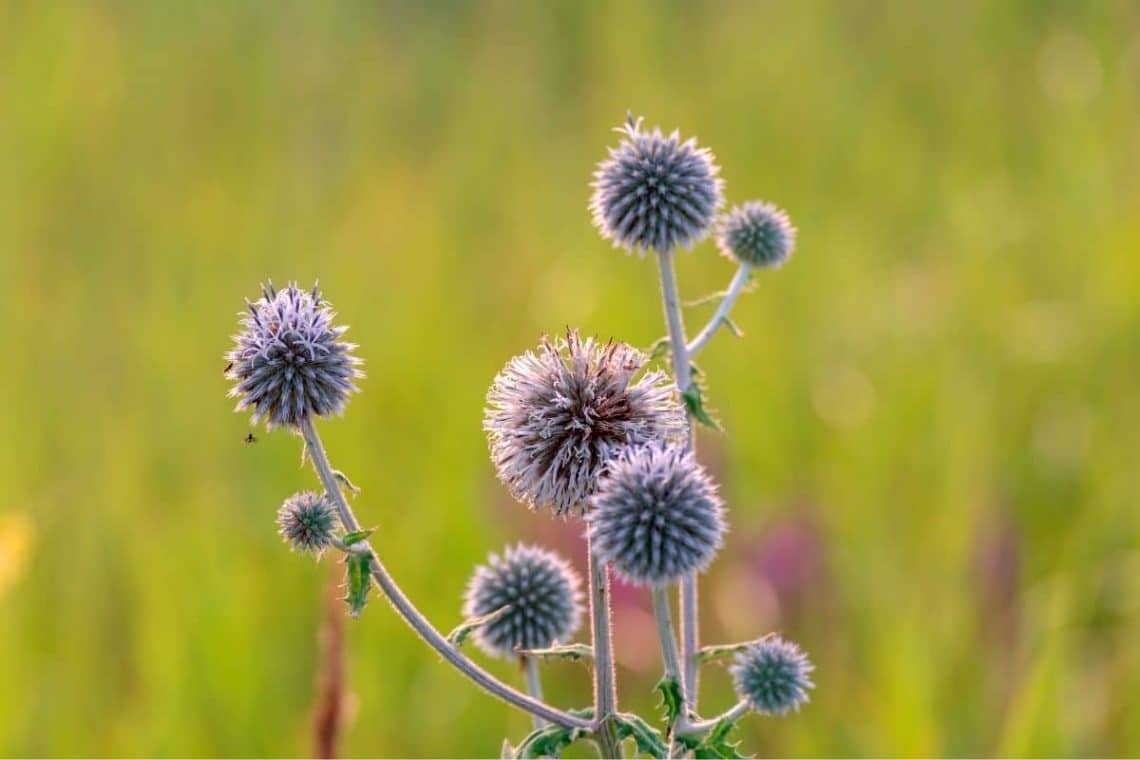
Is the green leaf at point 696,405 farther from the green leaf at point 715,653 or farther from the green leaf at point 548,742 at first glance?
the green leaf at point 548,742

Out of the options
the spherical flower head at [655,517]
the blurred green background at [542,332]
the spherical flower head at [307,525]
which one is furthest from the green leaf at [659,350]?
the blurred green background at [542,332]

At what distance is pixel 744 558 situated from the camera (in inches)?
153

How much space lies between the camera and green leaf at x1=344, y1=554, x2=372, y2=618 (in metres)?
1.46

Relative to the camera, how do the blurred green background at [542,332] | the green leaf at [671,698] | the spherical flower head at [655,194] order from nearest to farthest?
the green leaf at [671,698], the spherical flower head at [655,194], the blurred green background at [542,332]

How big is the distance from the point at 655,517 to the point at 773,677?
48cm

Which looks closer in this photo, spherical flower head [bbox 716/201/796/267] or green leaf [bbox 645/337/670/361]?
green leaf [bbox 645/337/670/361]

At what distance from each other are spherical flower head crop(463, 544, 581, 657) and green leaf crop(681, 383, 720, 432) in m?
0.44

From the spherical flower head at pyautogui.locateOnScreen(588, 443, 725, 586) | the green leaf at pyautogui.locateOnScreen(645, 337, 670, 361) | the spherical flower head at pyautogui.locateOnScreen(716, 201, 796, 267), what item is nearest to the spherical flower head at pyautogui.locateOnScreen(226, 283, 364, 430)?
the spherical flower head at pyautogui.locateOnScreen(588, 443, 725, 586)

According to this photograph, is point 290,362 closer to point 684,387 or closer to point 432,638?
point 432,638

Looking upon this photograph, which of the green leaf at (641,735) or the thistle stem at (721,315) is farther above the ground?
the thistle stem at (721,315)

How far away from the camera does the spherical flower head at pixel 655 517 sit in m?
1.49

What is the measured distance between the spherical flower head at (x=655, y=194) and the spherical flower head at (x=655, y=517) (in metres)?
0.52

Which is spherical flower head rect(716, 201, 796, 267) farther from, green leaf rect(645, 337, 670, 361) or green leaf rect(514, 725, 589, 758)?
green leaf rect(514, 725, 589, 758)

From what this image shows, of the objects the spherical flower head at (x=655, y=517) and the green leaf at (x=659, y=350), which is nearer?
the spherical flower head at (x=655, y=517)
